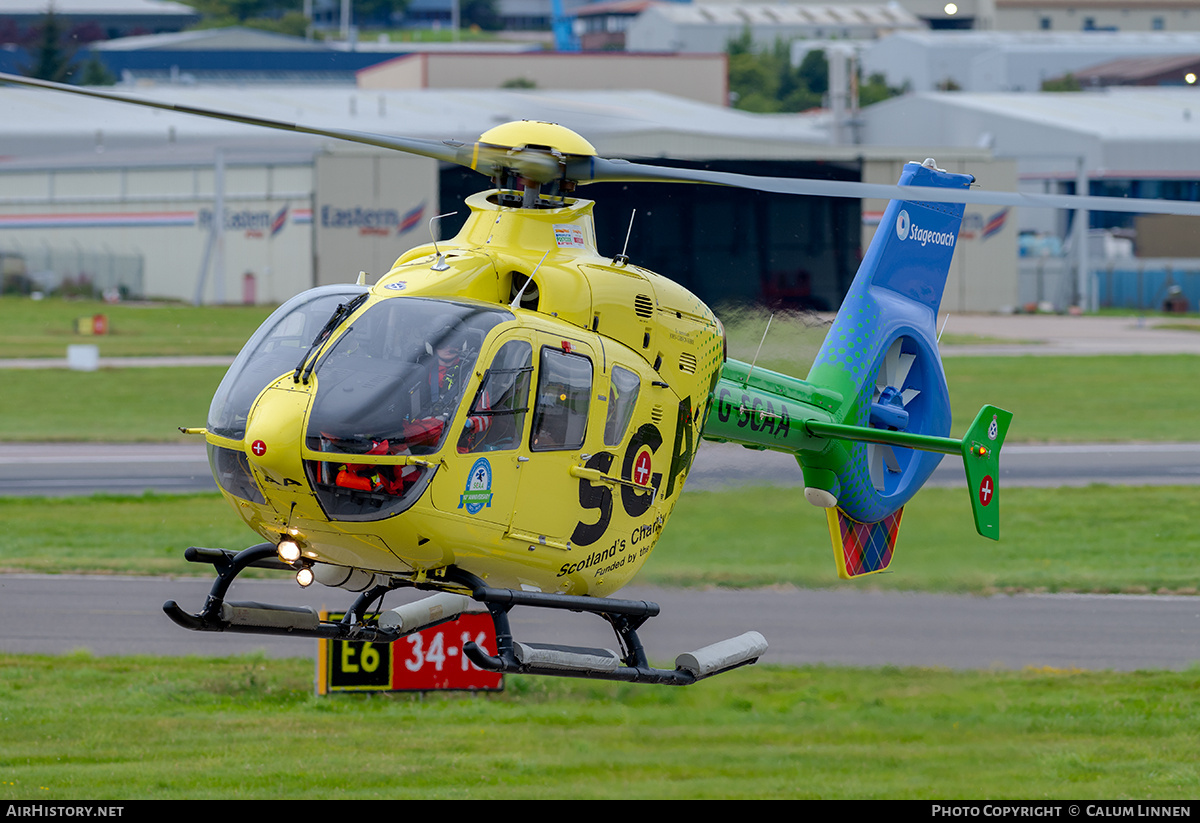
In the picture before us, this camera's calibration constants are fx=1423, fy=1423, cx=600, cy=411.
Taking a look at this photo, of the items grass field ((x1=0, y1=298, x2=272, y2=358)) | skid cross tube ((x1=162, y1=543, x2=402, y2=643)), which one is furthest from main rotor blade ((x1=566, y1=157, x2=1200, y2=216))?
grass field ((x1=0, y1=298, x2=272, y2=358))

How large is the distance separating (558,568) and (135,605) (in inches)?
453

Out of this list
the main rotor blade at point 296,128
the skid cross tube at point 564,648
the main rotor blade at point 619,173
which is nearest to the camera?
the main rotor blade at point 296,128

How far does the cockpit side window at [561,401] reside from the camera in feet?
32.5

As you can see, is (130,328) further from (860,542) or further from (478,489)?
(478,489)

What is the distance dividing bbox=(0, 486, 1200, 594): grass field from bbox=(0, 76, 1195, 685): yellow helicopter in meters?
8.43

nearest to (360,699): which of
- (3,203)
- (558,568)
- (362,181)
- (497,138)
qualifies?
(558,568)

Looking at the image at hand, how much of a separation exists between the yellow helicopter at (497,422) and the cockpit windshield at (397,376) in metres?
0.01

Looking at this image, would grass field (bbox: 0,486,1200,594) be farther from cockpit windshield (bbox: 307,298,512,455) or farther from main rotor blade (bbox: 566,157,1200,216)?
cockpit windshield (bbox: 307,298,512,455)

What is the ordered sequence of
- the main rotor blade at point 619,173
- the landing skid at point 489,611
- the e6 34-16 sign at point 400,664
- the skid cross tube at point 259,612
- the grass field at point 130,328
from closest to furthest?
1. the main rotor blade at point 619,173
2. the landing skid at point 489,611
3. the skid cross tube at point 259,612
4. the e6 34-16 sign at point 400,664
5. the grass field at point 130,328

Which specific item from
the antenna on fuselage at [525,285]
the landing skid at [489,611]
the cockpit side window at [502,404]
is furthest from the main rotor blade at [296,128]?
the landing skid at [489,611]

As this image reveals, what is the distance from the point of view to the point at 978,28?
88125 millimetres

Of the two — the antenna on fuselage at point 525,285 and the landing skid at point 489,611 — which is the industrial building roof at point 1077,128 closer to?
the antenna on fuselage at point 525,285

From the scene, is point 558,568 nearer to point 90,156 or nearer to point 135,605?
point 135,605

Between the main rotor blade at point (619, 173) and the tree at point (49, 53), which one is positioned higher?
the tree at point (49, 53)
